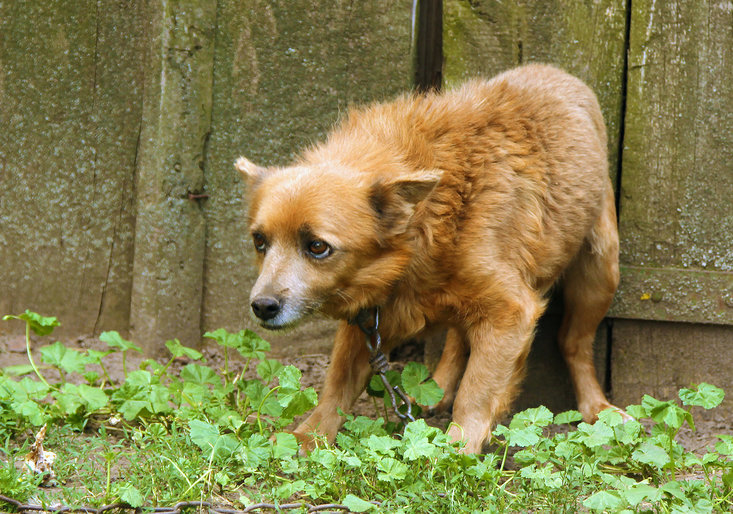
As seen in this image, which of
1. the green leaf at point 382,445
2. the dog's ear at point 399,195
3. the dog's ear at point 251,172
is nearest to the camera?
the green leaf at point 382,445

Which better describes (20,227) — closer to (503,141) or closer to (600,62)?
(503,141)

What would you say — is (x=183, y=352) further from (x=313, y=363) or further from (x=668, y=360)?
Result: (x=668, y=360)

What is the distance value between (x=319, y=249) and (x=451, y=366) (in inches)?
64.8

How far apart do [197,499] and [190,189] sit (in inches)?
88.5

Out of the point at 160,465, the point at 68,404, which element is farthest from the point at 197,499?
the point at 68,404

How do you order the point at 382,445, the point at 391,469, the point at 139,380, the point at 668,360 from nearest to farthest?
the point at 391,469
the point at 382,445
the point at 139,380
the point at 668,360

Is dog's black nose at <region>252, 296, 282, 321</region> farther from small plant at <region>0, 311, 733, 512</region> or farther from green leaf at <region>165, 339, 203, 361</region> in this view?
green leaf at <region>165, 339, 203, 361</region>

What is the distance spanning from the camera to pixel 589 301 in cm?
479

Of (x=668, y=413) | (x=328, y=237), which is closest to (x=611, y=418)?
(x=668, y=413)

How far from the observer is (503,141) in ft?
14.2

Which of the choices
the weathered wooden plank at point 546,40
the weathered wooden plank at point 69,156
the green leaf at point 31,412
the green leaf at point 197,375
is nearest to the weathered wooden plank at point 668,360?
the weathered wooden plank at point 546,40

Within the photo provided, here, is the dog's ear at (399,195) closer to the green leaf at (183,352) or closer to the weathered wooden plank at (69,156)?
the green leaf at (183,352)

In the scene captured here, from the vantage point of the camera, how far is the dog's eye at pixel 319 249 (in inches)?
149

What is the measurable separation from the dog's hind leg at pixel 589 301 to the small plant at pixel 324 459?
2.27 ft
